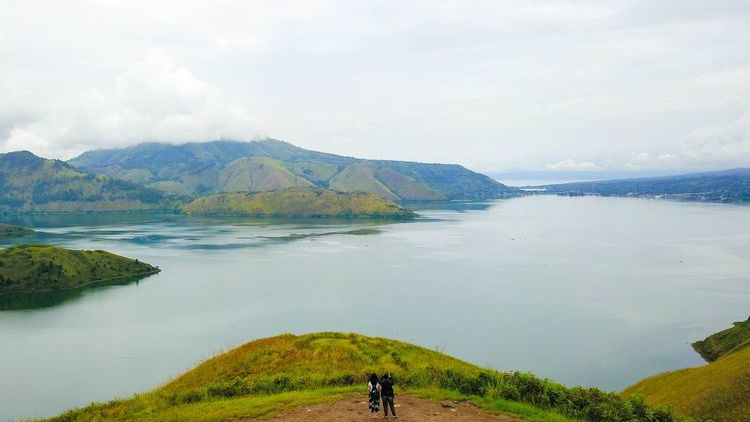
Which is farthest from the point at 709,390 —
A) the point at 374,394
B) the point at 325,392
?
the point at 374,394

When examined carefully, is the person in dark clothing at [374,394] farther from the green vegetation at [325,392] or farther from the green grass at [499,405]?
the green grass at [499,405]

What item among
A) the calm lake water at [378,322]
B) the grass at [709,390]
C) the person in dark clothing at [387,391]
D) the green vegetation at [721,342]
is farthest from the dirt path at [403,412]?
the green vegetation at [721,342]

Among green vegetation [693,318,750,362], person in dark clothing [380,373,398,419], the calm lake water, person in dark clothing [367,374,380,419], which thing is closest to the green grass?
person in dark clothing [380,373,398,419]

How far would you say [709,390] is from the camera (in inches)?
2072

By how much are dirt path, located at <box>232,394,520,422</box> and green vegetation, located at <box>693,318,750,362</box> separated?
99666 mm

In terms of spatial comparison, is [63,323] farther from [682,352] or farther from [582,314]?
[682,352]

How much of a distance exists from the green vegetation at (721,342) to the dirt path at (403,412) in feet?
327

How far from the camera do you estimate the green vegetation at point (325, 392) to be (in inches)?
1100

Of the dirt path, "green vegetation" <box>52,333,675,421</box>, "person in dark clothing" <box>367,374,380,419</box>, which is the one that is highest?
"person in dark clothing" <box>367,374,380,419</box>

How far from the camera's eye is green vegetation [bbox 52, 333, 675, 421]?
2794 centimetres

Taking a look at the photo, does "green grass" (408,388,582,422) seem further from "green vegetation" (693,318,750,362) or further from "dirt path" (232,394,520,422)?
"green vegetation" (693,318,750,362)

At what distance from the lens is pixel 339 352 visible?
42.4m

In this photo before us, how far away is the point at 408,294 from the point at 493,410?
142330 mm

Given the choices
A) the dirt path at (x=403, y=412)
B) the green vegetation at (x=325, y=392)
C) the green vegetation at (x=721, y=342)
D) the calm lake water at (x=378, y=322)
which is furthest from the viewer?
the green vegetation at (x=721, y=342)
